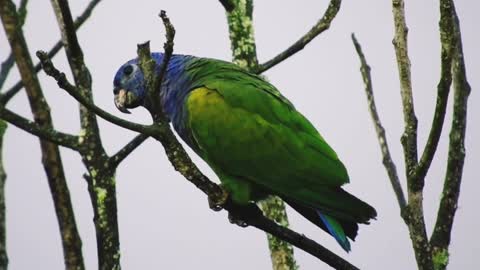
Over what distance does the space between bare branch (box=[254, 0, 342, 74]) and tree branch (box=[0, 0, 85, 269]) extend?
49.0 inches

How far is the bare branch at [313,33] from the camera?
3826mm

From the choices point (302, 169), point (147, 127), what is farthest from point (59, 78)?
point (302, 169)

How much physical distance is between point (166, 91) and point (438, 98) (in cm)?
242

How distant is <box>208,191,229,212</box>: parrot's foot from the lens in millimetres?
3749

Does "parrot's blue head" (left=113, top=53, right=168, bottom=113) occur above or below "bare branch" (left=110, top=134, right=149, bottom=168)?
above

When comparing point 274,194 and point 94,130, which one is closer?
point 94,130

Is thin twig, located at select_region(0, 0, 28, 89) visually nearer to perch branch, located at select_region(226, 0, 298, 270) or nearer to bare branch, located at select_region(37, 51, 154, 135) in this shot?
perch branch, located at select_region(226, 0, 298, 270)

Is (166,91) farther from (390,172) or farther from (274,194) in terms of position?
(390,172)

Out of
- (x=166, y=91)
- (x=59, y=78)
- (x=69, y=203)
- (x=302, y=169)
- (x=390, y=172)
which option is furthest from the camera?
(x=166, y=91)

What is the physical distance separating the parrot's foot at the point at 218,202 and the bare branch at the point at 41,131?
75 centimetres

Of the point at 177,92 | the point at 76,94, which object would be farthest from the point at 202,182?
the point at 177,92

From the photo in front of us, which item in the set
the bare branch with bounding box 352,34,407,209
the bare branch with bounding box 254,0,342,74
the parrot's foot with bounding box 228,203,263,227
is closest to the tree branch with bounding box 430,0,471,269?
the bare branch with bounding box 352,34,407,209

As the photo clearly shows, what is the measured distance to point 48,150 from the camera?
12.1 ft

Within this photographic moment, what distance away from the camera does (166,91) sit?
15.5ft
